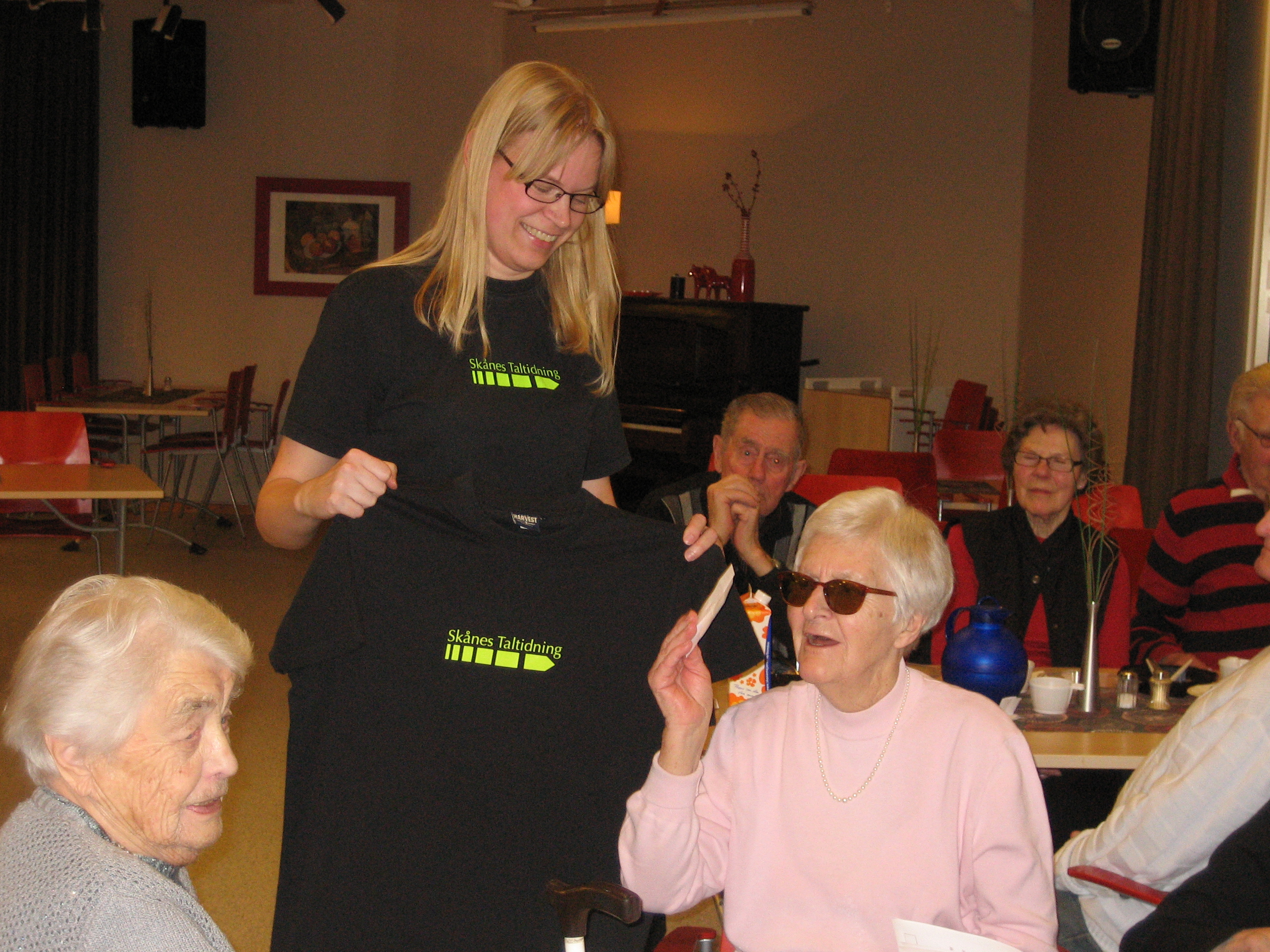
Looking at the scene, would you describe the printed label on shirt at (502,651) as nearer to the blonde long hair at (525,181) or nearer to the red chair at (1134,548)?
the blonde long hair at (525,181)

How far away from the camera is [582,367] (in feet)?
Answer: 6.34

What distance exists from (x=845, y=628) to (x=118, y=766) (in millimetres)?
1026

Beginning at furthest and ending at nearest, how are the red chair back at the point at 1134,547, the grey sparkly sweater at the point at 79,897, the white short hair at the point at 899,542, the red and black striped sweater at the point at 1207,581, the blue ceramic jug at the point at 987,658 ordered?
the red chair back at the point at 1134,547, the red and black striped sweater at the point at 1207,581, the blue ceramic jug at the point at 987,658, the white short hair at the point at 899,542, the grey sparkly sweater at the point at 79,897

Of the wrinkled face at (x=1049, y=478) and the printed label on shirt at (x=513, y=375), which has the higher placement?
the printed label on shirt at (x=513, y=375)

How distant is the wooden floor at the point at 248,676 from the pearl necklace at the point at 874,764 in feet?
5.21

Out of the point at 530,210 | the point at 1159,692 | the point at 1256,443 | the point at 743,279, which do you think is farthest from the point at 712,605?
the point at 743,279

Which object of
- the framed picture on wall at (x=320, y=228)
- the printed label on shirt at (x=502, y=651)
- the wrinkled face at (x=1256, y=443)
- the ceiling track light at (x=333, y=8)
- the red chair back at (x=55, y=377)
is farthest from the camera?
the framed picture on wall at (x=320, y=228)

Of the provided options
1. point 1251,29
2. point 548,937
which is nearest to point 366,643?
point 548,937

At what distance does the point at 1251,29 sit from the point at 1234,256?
38.3 inches

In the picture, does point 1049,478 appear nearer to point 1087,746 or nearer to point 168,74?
point 1087,746

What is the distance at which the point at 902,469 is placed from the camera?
537 centimetres

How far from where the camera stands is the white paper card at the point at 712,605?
1.60 m

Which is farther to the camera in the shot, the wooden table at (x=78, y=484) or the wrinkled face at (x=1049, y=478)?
the wooden table at (x=78, y=484)

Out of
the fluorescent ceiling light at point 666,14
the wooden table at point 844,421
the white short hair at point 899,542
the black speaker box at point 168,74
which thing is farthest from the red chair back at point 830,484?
the black speaker box at point 168,74
